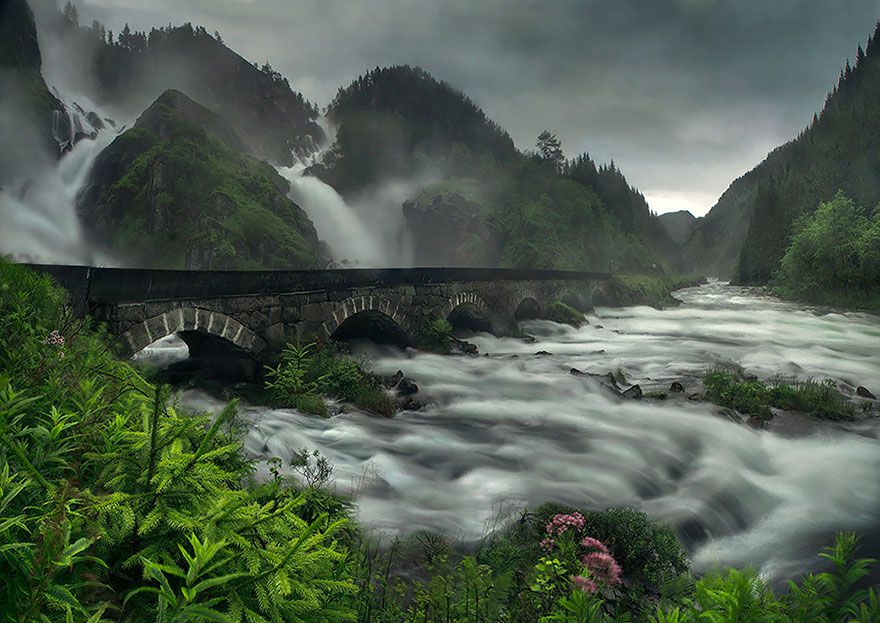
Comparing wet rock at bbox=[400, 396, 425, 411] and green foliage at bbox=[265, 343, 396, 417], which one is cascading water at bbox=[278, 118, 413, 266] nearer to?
green foliage at bbox=[265, 343, 396, 417]

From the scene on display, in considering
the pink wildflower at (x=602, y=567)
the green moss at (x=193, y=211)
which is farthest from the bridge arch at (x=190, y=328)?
the green moss at (x=193, y=211)

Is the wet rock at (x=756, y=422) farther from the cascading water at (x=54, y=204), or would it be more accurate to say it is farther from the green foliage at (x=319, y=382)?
the cascading water at (x=54, y=204)

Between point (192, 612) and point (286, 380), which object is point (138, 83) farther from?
point (192, 612)

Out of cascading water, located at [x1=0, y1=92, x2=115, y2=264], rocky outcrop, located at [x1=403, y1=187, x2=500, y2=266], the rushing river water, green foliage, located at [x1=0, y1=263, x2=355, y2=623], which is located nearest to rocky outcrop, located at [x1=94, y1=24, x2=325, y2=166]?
cascading water, located at [x1=0, y1=92, x2=115, y2=264]

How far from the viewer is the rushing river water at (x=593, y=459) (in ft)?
21.9

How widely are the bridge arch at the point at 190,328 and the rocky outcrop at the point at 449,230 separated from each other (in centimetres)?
5017

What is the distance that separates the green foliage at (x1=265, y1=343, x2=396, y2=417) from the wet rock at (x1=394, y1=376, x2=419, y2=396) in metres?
0.51

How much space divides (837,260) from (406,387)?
44177 mm

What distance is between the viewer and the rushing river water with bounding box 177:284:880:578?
666cm

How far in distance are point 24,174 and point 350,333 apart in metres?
52.5

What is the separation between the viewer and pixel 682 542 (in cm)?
612

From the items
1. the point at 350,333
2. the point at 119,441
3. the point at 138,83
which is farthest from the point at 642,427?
the point at 138,83

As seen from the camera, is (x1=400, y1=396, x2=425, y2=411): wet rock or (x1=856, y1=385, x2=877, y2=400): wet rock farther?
(x1=856, y1=385, x2=877, y2=400): wet rock

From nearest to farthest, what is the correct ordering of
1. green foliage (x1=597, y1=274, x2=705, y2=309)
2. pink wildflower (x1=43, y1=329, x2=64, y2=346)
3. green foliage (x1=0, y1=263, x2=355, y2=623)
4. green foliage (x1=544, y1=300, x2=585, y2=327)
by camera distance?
green foliage (x1=0, y1=263, x2=355, y2=623) → pink wildflower (x1=43, y1=329, x2=64, y2=346) → green foliage (x1=544, y1=300, x2=585, y2=327) → green foliage (x1=597, y1=274, x2=705, y2=309)
